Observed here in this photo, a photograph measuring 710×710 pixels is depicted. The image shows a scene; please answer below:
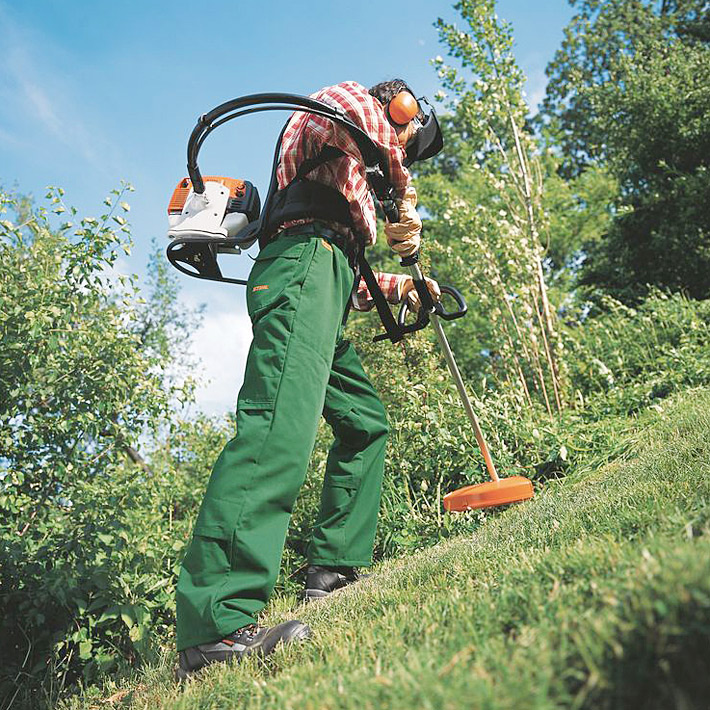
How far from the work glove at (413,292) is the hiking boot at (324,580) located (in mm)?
1420

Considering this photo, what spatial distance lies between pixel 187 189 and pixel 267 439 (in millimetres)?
1285

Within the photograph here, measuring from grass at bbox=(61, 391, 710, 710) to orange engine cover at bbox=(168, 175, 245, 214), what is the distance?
68.4 inches

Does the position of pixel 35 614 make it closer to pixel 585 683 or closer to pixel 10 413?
pixel 10 413

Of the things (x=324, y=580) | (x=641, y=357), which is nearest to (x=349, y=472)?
(x=324, y=580)

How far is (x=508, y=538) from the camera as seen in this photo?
8.30 feet

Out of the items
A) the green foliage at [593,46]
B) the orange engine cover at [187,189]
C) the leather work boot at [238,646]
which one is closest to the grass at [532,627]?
the leather work boot at [238,646]

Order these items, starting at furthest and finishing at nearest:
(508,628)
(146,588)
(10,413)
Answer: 1. (10,413)
2. (146,588)
3. (508,628)

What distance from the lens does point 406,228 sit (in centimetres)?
317

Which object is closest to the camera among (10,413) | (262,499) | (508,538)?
(262,499)

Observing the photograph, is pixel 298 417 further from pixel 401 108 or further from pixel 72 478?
pixel 72 478

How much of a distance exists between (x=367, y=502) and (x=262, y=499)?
116cm

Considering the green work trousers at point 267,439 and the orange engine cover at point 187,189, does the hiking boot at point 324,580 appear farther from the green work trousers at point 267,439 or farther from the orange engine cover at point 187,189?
the orange engine cover at point 187,189

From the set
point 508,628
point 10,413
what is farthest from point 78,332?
point 508,628

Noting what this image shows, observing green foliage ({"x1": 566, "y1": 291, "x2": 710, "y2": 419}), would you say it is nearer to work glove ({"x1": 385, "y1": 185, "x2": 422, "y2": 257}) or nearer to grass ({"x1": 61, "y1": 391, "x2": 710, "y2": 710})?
work glove ({"x1": 385, "y1": 185, "x2": 422, "y2": 257})
